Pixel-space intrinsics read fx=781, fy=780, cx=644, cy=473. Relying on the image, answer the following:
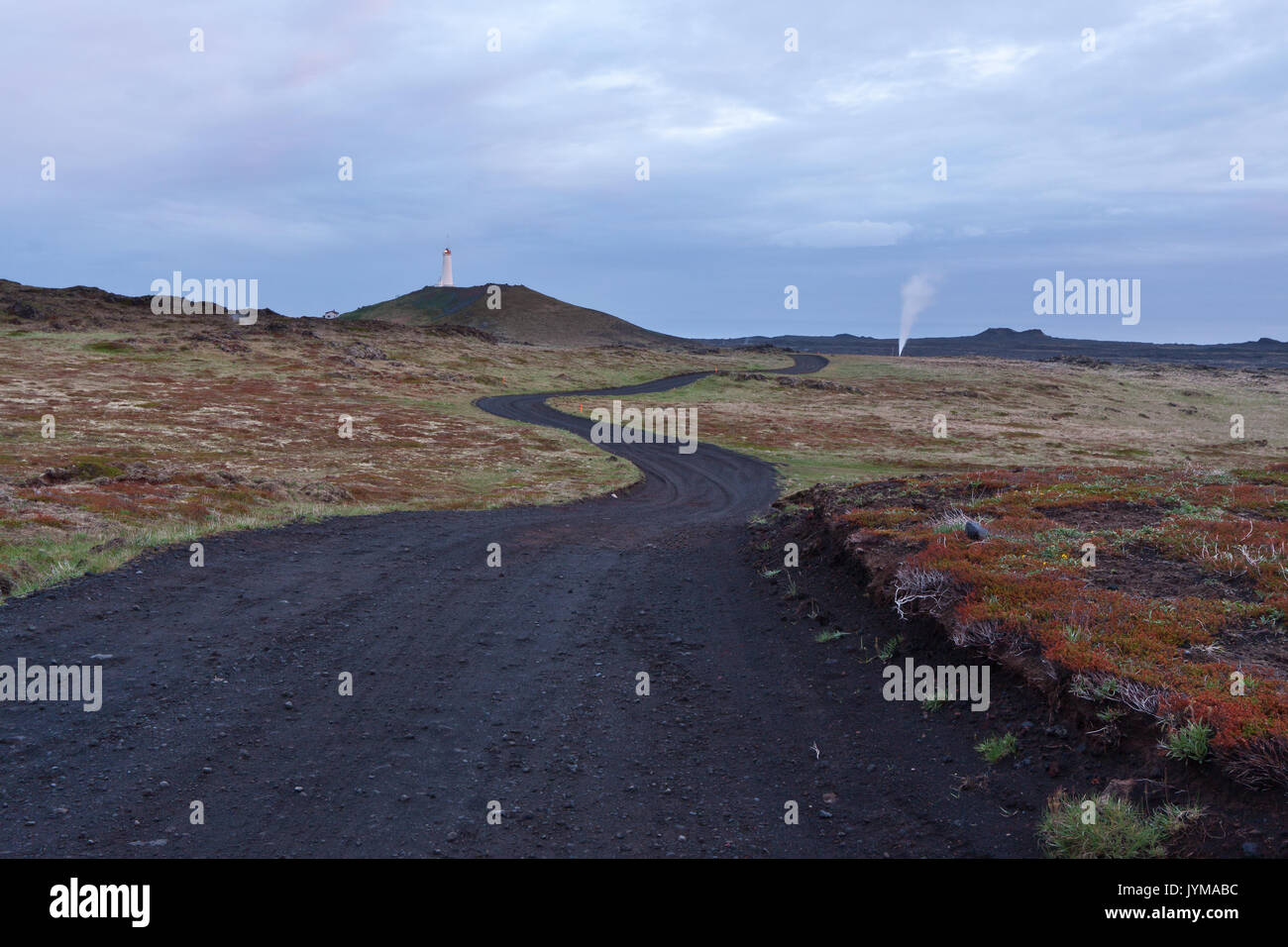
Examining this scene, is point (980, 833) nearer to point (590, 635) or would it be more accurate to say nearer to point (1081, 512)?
point (590, 635)

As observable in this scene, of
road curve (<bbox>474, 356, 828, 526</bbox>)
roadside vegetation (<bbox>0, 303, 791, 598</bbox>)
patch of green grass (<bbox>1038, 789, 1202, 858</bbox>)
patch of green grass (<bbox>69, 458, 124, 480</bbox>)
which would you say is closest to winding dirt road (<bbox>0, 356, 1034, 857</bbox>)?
patch of green grass (<bbox>1038, 789, 1202, 858</bbox>)

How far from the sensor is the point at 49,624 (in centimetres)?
1125

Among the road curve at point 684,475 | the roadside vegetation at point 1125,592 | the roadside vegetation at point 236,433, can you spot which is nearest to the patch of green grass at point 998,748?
the roadside vegetation at point 1125,592

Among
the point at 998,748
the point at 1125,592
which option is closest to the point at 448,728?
the point at 998,748

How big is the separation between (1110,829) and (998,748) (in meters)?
1.77

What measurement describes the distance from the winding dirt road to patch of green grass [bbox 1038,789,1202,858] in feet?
1.11

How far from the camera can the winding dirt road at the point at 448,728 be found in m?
6.55

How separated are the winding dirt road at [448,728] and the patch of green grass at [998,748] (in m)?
0.41

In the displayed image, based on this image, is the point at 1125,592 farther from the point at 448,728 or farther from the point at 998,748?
the point at 448,728

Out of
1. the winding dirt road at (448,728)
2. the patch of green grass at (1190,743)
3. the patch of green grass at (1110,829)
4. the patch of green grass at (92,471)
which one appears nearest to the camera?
the patch of green grass at (1110,829)

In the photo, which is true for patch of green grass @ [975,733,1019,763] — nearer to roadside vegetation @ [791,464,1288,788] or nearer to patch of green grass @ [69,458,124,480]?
roadside vegetation @ [791,464,1288,788]

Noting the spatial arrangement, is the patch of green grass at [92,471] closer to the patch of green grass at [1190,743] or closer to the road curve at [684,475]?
the road curve at [684,475]
